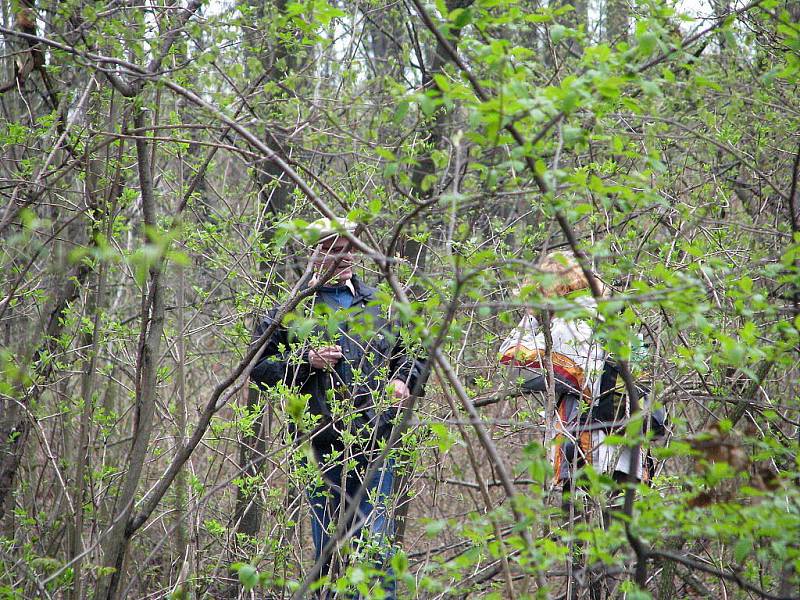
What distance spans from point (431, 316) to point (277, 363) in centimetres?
144

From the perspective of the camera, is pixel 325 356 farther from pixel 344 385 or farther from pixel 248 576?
pixel 248 576

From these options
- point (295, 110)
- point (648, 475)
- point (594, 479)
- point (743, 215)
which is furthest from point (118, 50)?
point (743, 215)

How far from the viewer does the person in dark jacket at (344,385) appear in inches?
143

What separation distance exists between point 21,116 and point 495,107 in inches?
143

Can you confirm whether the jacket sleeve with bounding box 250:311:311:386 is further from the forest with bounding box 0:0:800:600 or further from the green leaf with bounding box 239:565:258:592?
the green leaf with bounding box 239:565:258:592

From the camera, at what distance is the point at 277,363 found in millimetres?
4008

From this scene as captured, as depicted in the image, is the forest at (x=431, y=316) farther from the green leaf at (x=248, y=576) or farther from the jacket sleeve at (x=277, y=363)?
the green leaf at (x=248, y=576)

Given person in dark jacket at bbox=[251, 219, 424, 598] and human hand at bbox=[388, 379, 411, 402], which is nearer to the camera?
person in dark jacket at bbox=[251, 219, 424, 598]

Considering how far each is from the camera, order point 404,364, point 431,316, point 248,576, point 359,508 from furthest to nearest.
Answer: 1. point 404,364
2. point 359,508
3. point 431,316
4. point 248,576

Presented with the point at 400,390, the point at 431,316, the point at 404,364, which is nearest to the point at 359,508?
the point at 400,390

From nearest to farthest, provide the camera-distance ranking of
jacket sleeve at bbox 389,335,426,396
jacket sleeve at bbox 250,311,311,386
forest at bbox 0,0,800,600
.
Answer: forest at bbox 0,0,800,600, jacket sleeve at bbox 250,311,311,386, jacket sleeve at bbox 389,335,426,396

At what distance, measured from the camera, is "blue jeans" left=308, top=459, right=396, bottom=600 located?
3559 millimetres

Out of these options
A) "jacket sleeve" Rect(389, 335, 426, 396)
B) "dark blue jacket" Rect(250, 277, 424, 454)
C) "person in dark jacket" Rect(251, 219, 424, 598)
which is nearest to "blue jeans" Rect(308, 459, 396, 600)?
"person in dark jacket" Rect(251, 219, 424, 598)

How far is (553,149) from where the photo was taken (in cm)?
319
